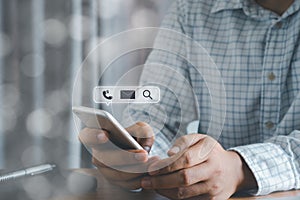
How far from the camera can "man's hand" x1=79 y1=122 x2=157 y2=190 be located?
1.73 feet

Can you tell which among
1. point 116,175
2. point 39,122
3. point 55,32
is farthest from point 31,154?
point 116,175

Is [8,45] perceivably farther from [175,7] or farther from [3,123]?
[175,7]

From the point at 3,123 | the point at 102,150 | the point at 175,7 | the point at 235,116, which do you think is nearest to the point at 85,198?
the point at 102,150

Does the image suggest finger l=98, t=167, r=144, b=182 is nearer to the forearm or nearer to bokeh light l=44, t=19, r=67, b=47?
the forearm

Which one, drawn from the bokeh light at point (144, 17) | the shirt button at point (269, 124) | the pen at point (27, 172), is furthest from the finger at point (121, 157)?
the bokeh light at point (144, 17)

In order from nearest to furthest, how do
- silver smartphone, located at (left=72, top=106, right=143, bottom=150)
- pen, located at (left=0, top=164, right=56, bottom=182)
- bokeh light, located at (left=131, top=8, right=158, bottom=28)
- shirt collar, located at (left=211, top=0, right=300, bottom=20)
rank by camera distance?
1. silver smartphone, located at (left=72, top=106, right=143, bottom=150)
2. pen, located at (left=0, top=164, right=56, bottom=182)
3. shirt collar, located at (left=211, top=0, right=300, bottom=20)
4. bokeh light, located at (left=131, top=8, right=158, bottom=28)

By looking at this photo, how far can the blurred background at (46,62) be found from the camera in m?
→ 1.30

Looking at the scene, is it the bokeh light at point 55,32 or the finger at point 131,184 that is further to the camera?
the bokeh light at point 55,32

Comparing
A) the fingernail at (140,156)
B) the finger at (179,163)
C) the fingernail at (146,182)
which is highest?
the fingernail at (140,156)

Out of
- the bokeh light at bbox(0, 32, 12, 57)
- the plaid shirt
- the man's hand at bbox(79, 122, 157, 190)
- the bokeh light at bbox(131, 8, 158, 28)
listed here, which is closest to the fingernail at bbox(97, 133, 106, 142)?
the man's hand at bbox(79, 122, 157, 190)

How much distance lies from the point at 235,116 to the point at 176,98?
0.31 metres

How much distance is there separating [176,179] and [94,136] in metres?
0.11

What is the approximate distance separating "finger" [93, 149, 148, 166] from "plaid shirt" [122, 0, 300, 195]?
0.32 ft

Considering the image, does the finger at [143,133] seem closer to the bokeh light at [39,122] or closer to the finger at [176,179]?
the finger at [176,179]
